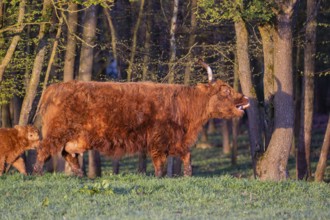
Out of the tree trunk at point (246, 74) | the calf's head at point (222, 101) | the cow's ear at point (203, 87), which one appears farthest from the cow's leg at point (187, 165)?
the tree trunk at point (246, 74)

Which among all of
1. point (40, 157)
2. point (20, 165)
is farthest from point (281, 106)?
point (20, 165)

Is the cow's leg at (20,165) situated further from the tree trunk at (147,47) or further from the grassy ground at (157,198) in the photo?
the tree trunk at (147,47)

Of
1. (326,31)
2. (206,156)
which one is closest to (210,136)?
(206,156)

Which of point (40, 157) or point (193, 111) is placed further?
point (193, 111)

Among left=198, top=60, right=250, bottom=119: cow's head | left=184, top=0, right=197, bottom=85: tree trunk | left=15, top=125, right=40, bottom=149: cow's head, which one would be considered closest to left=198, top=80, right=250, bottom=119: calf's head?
left=198, top=60, right=250, bottom=119: cow's head

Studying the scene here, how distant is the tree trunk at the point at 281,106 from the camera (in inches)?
845

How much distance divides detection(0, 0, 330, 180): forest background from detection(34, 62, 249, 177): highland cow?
2708mm

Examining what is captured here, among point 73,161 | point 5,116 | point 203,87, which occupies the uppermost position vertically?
point 203,87

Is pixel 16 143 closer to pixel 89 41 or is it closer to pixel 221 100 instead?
pixel 89 41

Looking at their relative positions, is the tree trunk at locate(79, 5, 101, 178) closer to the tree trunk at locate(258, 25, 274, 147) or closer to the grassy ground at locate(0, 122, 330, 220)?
the tree trunk at locate(258, 25, 274, 147)

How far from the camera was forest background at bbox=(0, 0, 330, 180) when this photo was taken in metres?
21.7

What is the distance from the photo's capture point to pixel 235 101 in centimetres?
2128

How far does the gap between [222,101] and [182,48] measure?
25.5ft

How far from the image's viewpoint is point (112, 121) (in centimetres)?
1962
